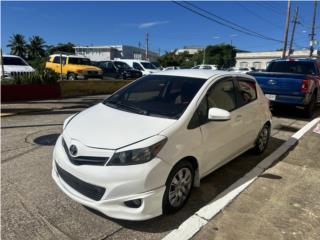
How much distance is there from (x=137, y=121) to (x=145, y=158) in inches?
24.9

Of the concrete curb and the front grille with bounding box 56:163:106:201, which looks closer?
the front grille with bounding box 56:163:106:201

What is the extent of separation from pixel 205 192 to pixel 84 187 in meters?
1.71

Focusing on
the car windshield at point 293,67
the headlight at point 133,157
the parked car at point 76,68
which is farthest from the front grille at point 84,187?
the parked car at point 76,68

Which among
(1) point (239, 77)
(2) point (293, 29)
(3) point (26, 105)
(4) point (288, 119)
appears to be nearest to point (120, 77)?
(3) point (26, 105)

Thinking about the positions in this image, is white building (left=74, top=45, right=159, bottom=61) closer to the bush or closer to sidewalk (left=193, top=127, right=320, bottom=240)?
the bush

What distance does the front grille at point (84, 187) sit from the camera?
2.98 metres

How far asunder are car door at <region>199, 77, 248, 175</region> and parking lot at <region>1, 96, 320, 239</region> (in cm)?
36

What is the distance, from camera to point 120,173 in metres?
2.90

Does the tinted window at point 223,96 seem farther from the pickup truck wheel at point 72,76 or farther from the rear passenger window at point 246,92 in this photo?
the pickup truck wheel at point 72,76

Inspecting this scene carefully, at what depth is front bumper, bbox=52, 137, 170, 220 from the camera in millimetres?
2904

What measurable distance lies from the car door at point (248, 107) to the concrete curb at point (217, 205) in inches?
18.7

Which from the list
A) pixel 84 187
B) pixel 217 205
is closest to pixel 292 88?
pixel 217 205

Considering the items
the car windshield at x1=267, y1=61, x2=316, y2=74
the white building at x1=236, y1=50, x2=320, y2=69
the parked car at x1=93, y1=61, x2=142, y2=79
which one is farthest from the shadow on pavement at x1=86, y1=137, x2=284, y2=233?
the white building at x1=236, y1=50, x2=320, y2=69

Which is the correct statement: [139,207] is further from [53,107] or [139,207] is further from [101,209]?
[53,107]
